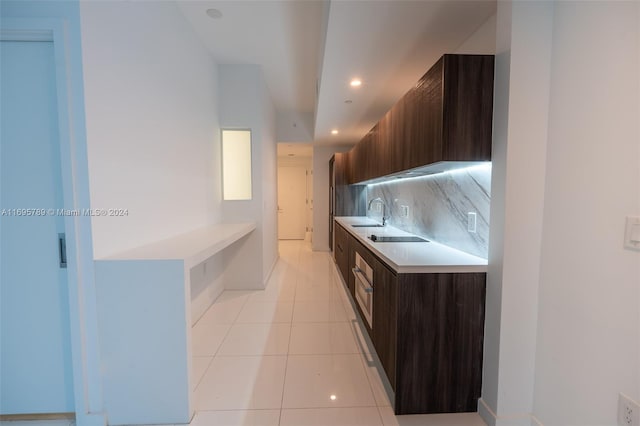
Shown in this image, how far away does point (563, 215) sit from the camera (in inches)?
49.4

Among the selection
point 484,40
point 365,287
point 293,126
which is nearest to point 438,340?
point 365,287

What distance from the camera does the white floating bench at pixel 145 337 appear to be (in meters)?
1.45

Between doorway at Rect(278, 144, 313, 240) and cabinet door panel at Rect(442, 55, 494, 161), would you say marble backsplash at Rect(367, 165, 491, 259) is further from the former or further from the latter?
doorway at Rect(278, 144, 313, 240)

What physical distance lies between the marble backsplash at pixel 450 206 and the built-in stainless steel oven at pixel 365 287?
2.28 feet

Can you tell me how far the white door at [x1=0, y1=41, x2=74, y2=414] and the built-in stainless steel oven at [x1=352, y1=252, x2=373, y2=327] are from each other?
6.33 ft

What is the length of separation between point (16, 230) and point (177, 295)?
95 centimetres

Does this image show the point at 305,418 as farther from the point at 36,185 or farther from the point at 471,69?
the point at 471,69

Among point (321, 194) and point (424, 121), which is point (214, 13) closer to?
point (424, 121)

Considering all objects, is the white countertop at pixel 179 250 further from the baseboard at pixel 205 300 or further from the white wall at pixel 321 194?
the white wall at pixel 321 194

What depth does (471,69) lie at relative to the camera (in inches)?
56.4

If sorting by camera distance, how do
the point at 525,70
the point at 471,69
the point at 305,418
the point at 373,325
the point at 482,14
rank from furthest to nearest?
the point at 373,325 → the point at 482,14 → the point at 305,418 → the point at 471,69 → the point at 525,70

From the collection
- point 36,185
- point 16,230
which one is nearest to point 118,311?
point 16,230

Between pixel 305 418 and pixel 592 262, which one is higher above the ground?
pixel 592 262

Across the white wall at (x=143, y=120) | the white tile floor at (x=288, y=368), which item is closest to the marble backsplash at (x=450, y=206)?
the white tile floor at (x=288, y=368)
